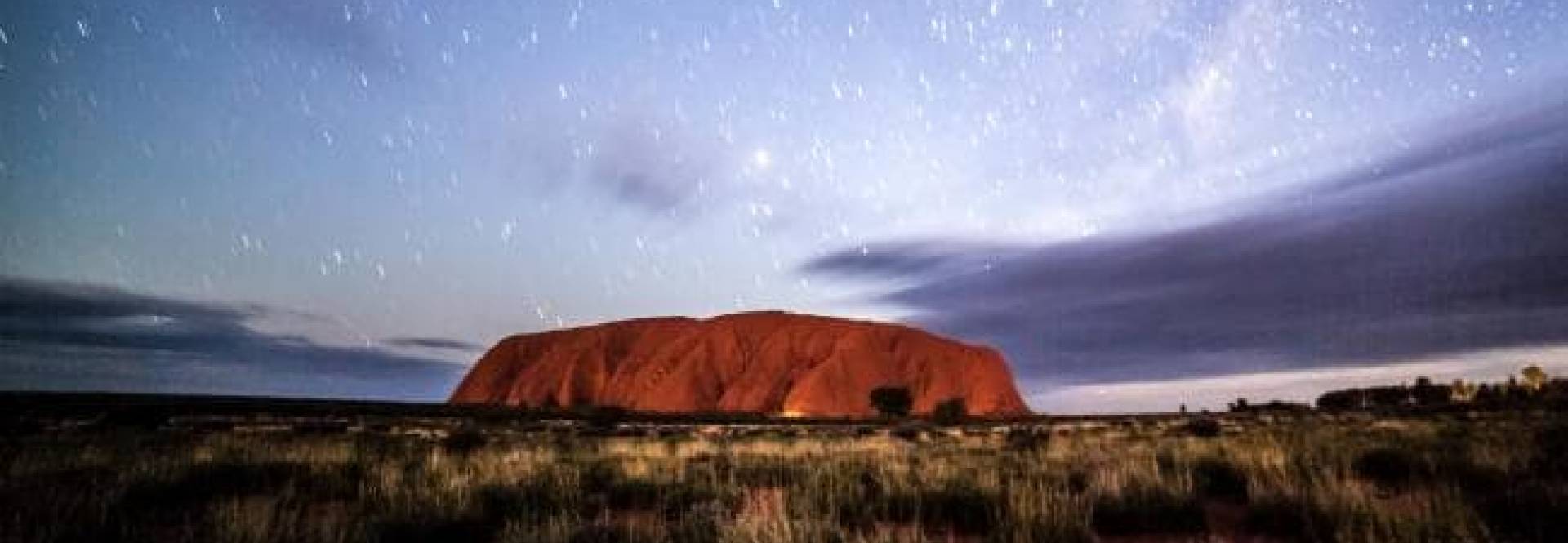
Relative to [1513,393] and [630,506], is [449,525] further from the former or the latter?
[1513,393]

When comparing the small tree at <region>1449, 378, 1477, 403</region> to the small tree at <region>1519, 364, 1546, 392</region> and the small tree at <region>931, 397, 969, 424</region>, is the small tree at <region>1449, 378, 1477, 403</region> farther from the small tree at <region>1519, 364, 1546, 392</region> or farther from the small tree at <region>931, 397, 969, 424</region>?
the small tree at <region>931, 397, 969, 424</region>

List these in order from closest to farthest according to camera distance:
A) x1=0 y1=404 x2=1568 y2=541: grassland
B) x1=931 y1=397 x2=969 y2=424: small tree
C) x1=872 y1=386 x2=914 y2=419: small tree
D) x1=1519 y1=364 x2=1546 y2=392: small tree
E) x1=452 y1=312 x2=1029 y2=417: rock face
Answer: x1=0 y1=404 x2=1568 y2=541: grassland, x1=1519 y1=364 x2=1546 y2=392: small tree, x1=931 y1=397 x2=969 y2=424: small tree, x1=872 y1=386 x2=914 y2=419: small tree, x1=452 y1=312 x2=1029 y2=417: rock face

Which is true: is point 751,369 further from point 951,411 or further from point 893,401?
point 951,411

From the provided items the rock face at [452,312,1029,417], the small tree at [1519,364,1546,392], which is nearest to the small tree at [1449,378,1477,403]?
the small tree at [1519,364,1546,392]

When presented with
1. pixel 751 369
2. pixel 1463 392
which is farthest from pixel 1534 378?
pixel 751 369

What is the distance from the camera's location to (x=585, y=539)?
6250mm

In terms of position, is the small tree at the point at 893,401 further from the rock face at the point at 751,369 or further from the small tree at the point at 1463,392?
the small tree at the point at 1463,392

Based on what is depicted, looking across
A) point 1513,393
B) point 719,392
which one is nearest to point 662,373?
point 719,392

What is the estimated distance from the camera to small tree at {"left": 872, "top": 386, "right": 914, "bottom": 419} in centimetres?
10375

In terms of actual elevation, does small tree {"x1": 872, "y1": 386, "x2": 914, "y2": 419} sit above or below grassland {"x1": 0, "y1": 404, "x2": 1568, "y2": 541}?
below

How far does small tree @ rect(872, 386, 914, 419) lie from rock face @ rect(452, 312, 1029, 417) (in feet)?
74.3

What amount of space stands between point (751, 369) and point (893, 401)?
4424 centimetres

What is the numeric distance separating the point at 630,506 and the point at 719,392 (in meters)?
134

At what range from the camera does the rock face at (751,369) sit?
5354 inches
